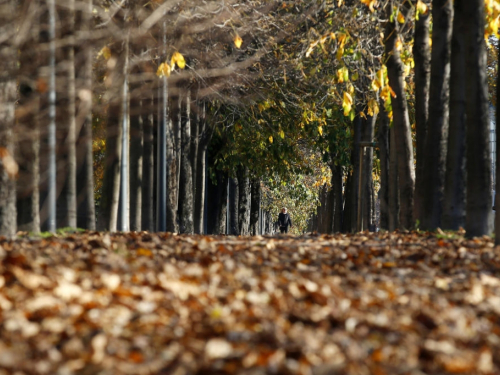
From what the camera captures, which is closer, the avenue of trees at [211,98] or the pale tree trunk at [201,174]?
the avenue of trees at [211,98]

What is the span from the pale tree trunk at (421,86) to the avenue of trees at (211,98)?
0.07ft

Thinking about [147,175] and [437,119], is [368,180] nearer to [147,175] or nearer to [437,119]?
[147,175]

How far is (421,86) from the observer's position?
15.8m

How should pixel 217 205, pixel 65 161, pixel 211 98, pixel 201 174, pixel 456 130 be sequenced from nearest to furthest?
pixel 456 130 < pixel 65 161 < pixel 211 98 < pixel 201 174 < pixel 217 205

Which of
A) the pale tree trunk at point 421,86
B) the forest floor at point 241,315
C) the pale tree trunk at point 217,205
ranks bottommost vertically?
the forest floor at point 241,315

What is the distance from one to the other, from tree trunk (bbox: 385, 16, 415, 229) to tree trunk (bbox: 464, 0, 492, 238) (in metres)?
4.13

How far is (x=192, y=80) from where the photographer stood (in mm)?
21562

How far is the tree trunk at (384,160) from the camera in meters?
19.5

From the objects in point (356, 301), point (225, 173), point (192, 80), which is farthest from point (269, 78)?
point (356, 301)

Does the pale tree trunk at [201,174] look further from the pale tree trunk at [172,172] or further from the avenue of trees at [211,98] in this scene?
the pale tree trunk at [172,172]

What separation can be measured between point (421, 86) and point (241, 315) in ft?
36.0

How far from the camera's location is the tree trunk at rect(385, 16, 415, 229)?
54.1ft

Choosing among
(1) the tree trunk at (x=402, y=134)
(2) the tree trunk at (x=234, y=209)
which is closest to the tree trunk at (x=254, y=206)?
(2) the tree trunk at (x=234, y=209)

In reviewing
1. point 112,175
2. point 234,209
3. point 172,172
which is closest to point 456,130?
point 112,175
